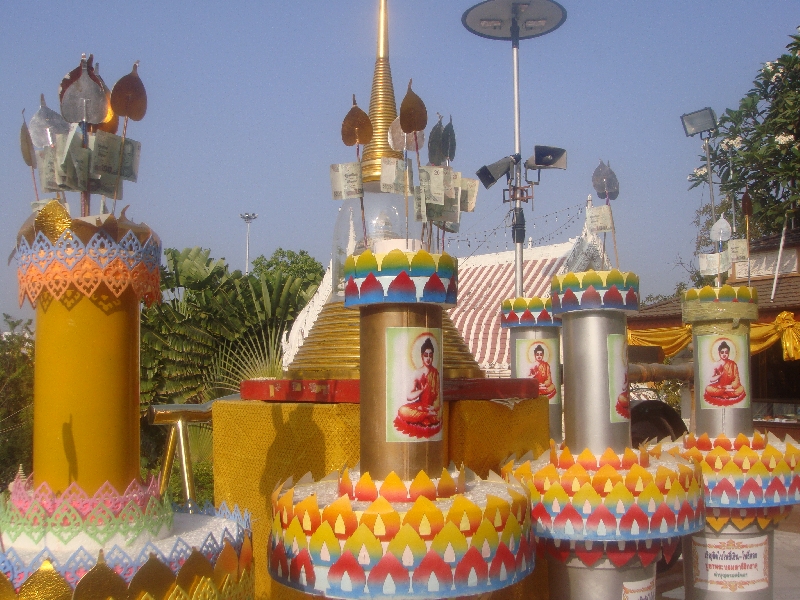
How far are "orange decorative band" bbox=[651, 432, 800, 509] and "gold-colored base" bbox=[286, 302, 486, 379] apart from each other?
4.26ft

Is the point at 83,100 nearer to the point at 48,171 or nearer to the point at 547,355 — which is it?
the point at 48,171

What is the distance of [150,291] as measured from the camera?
2.14m

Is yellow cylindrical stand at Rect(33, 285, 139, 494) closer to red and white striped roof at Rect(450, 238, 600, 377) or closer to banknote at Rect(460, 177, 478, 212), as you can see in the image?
banknote at Rect(460, 177, 478, 212)

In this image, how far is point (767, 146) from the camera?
14859mm

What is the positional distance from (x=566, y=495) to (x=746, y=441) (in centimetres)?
182

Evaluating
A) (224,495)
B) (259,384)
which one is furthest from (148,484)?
(224,495)

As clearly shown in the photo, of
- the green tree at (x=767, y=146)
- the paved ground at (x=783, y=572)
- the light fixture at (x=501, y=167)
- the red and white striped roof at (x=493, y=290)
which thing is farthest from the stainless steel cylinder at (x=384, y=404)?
the green tree at (x=767, y=146)

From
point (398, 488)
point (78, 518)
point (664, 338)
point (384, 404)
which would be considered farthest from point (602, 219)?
point (664, 338)

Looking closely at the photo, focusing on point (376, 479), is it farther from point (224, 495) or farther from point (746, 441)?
point (746, 441)

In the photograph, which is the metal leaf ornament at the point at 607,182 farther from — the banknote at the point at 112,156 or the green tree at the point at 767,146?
the green tree at the point at 767,146

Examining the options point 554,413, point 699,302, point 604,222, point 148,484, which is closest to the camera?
point 148,484

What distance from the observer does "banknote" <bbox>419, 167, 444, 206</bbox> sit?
2.90 m

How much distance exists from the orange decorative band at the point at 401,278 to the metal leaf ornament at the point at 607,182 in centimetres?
250

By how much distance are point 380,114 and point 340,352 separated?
1.25m
